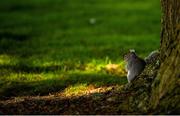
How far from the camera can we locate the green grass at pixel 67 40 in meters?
9.91

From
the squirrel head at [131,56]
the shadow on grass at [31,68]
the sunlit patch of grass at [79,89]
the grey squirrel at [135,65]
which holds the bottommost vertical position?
the sunlit patch of grass at [79,89]

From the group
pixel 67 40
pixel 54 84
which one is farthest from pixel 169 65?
pixel 67 40

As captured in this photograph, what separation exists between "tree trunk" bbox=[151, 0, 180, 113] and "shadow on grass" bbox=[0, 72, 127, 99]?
8.25 feet

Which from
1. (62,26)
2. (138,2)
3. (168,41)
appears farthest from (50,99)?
(138,2)

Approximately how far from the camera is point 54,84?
9445mm

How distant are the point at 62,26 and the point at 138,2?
6727mm

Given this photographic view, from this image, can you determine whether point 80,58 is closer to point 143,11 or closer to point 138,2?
point 143,11

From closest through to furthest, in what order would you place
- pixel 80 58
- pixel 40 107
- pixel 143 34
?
1. pixel 40 107
2. pixel 80 58
3. pixel 143 34

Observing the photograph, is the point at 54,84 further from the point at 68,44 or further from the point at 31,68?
the point at 68,44

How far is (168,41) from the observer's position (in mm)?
6941

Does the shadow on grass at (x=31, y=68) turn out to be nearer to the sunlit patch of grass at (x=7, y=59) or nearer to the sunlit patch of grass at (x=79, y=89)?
the sunlit patch of grass at (x=7, y=59)

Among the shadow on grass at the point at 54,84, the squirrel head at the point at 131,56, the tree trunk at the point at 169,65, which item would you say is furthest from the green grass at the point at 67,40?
the tree trunk at the point at 169,65

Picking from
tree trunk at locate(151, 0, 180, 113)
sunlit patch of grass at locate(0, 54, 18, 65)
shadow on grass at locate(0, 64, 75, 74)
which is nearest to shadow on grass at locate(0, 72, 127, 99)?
shadow on grass at locate(0, 64, 75, 74)

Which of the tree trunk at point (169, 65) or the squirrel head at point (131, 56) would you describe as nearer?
the tree trunk at point (169, 65)
